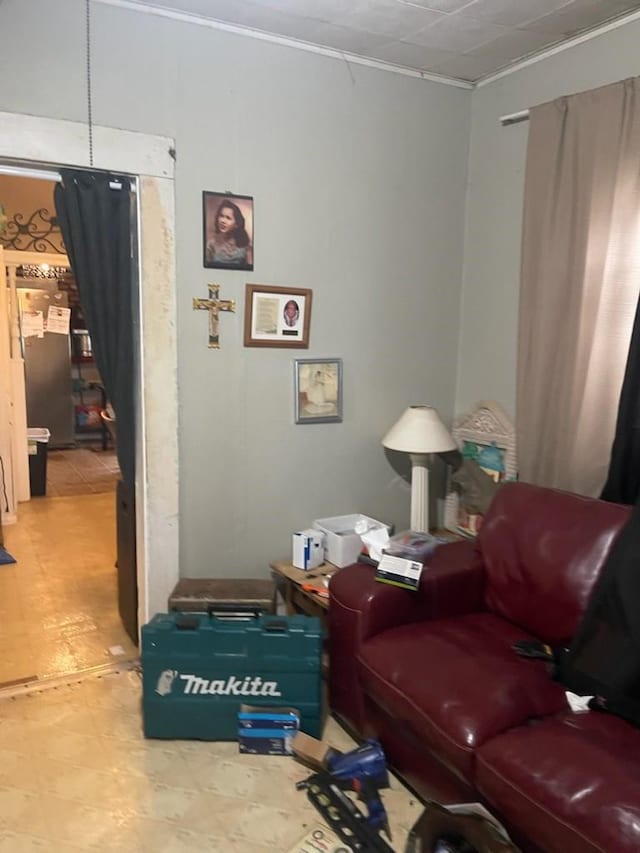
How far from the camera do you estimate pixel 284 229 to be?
283 cm

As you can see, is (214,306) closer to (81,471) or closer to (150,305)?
(150,305)

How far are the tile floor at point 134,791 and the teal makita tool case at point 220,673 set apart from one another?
3.8 inches

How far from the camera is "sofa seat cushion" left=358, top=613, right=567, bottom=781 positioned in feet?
5.82

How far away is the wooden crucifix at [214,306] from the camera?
2.69m

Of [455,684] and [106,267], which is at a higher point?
[106,267]

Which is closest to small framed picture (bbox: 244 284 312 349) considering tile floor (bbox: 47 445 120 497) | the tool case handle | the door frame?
the door frame

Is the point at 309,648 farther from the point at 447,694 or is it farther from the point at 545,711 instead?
the point at 545,711

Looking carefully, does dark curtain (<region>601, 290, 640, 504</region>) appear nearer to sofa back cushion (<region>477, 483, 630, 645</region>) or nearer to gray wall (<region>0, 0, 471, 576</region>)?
sofa back cushion (<region>477, 483, 630, 645</region>)

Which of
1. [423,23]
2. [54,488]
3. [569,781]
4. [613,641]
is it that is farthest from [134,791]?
[54,488]

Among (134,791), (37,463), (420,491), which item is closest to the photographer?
(134,791)

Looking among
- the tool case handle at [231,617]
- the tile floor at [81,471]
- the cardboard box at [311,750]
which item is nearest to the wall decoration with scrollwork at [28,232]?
the tile floor at [81,471]

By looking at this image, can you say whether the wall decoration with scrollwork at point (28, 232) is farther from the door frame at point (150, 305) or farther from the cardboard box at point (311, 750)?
the cardboard box at point (311, 750)

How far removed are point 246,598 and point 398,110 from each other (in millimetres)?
2236

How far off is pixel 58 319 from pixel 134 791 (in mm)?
5407
